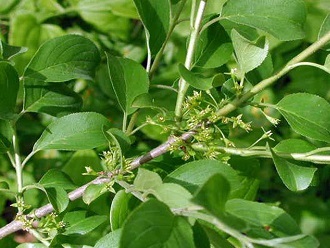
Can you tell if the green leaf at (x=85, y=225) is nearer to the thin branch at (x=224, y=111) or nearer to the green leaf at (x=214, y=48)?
the thin branch at (x=224, y=111)

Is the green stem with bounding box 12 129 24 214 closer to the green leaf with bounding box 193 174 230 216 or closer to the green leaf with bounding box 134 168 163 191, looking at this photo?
the green leaf with bounding box 134 168 163 191

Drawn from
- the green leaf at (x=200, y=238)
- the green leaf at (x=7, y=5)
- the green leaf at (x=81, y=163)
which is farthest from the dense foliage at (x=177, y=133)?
the green leaf at (x=7, y=5)

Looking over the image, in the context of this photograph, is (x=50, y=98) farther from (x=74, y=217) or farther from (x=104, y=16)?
(x=104, y=16)

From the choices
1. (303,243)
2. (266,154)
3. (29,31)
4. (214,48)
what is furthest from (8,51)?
(29,31)

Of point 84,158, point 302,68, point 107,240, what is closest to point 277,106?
point 107,240

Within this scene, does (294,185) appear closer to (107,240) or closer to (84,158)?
(107,240)

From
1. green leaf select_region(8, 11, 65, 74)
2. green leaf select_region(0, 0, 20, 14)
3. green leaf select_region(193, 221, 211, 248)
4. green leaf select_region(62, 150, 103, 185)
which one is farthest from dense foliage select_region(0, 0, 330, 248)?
green leaf select_region(0, 0, 20, 14)

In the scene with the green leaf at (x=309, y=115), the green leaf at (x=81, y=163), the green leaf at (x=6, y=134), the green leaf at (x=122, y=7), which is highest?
the green leaf at (x=309, y=115)
